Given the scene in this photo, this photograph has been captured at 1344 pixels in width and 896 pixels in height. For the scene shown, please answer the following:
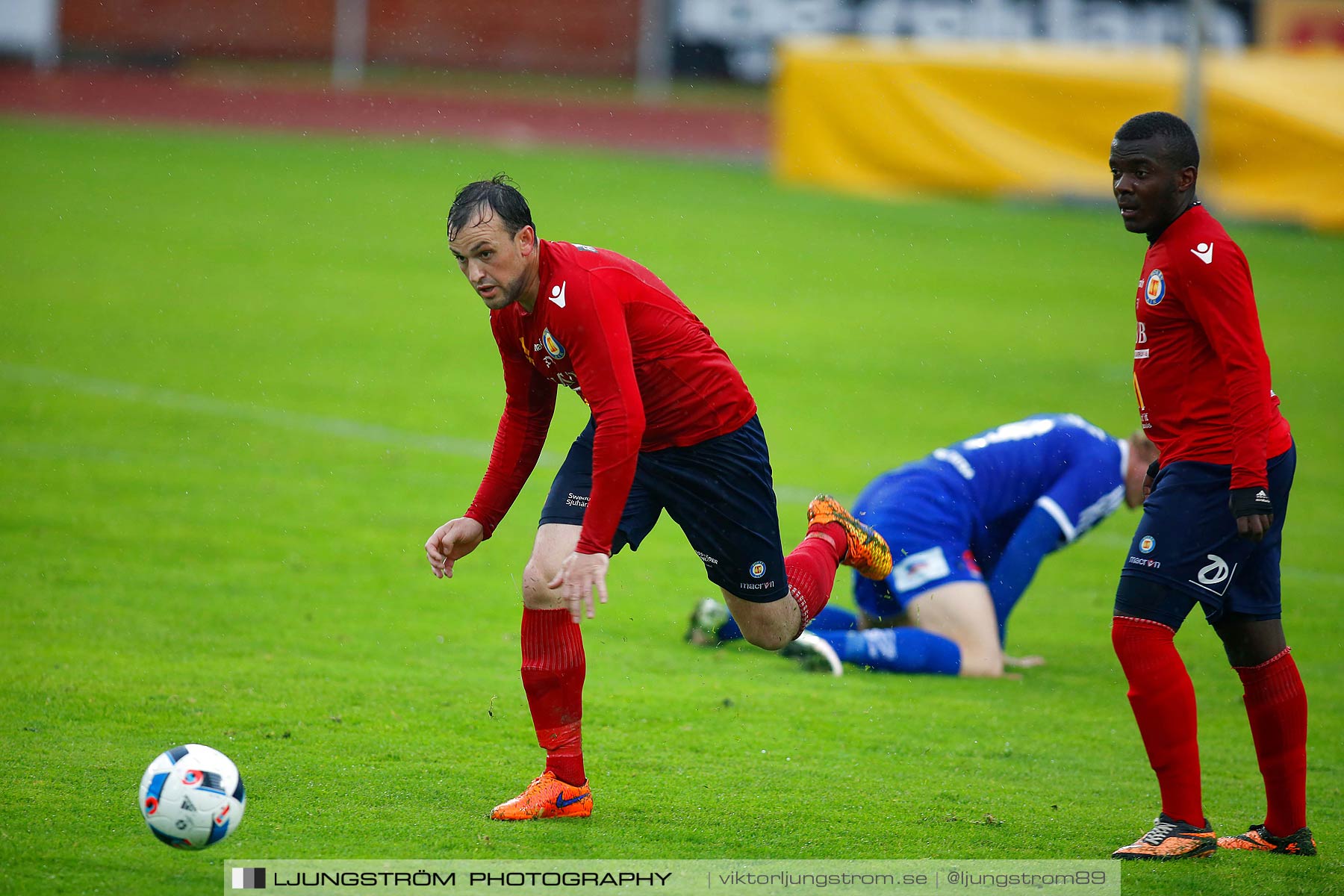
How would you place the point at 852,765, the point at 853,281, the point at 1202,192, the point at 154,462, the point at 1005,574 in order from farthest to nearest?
1. the point at 1202,192
2. the point at 853,281
3. the point at 154,462
4. the point at 1005,574
5. the point at 852,765

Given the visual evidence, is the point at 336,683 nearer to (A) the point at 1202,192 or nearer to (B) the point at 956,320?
(B) the point at 956,320

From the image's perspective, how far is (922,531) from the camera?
6.68 m

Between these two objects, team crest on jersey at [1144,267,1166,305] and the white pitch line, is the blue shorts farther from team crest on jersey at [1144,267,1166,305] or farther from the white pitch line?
the white pitch line

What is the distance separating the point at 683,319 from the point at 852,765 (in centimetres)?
173

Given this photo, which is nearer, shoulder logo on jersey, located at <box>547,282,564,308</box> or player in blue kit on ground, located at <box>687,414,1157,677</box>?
shoulder logo on jersey, located at <box>547,282,564,308</box>

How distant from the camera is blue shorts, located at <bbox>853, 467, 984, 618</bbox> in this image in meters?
6.66

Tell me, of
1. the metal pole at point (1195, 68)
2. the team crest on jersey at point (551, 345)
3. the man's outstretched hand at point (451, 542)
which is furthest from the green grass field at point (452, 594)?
the metal pole at point (1195, 68)

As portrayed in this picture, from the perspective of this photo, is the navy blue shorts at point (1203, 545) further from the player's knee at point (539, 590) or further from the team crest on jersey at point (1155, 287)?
the player's knee at point (539, 590)

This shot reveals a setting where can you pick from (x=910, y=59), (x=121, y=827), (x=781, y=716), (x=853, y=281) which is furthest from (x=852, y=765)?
(x=910, y=59)

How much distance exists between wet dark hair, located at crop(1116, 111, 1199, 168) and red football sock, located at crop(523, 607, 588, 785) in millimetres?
2211

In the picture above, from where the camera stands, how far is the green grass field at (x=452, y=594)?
4.69m

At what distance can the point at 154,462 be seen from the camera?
31.5 ft

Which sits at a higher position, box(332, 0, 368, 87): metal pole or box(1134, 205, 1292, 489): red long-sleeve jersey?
box(332, 0, 368, 87): metal pole

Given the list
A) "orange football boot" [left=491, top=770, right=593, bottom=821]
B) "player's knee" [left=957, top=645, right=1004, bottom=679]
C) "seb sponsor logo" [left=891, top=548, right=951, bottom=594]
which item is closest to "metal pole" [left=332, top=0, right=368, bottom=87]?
"seb sponsor logo" [left=891, top=548, right=951, bottom=594]
